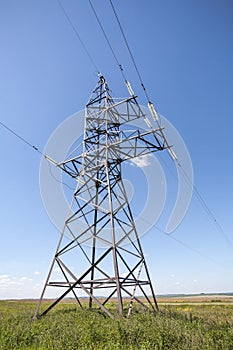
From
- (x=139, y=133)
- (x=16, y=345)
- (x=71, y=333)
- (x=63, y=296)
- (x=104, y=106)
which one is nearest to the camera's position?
(x=16, y=345)

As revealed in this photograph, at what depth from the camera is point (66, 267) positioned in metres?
10.3

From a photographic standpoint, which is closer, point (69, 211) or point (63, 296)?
point (63, 296)

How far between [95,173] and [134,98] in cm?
524

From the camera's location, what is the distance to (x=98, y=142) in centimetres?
1366

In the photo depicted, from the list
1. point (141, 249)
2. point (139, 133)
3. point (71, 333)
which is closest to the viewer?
point (71, 333)

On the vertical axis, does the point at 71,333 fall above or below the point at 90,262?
below

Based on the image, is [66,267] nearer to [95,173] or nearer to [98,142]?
[95,173]

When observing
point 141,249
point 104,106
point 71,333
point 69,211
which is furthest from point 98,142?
point 71,333

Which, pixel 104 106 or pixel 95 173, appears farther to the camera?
pixel 104 106

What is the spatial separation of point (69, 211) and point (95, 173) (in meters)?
2.66

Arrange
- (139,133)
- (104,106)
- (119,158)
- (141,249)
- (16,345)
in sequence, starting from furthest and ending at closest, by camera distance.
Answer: (104,106)
(119,158)
(139,133)
(141,249)
(16,345)

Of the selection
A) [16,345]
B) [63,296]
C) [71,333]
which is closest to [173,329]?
[71,333]

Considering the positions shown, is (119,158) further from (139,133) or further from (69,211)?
(69,211)

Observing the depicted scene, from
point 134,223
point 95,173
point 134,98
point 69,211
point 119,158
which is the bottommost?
point 134,223
